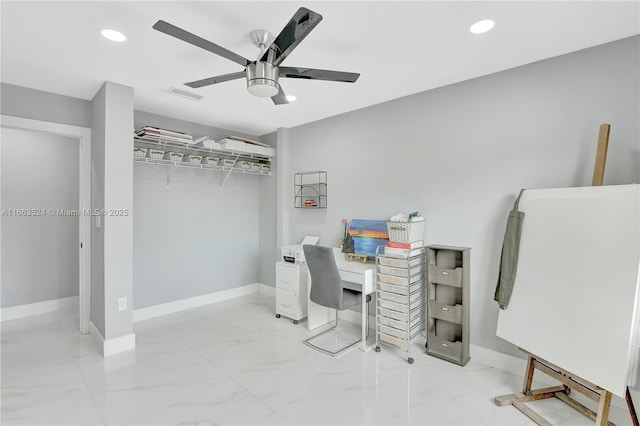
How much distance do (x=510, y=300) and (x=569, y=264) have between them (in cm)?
48

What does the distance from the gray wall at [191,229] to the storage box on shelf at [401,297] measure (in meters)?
2.41

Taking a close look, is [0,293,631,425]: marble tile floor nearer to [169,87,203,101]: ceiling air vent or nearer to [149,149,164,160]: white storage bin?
[149,149,164,160]: white storage bin

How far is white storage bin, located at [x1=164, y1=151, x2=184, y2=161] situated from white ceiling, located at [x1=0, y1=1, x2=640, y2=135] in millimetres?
735

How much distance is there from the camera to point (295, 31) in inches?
56.2

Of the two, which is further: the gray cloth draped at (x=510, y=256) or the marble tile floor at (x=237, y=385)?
the gray cloth draped at (x=510, y=256)

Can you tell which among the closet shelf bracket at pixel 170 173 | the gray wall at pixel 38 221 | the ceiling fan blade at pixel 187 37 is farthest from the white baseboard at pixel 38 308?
the ceiling fan blade at pixel 187 37

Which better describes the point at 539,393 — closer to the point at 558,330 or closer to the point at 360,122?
the point at 558,330

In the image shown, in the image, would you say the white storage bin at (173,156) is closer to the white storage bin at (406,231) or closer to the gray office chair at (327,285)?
the gray office chair at (327,285)

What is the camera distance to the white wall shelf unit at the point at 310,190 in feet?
12.6

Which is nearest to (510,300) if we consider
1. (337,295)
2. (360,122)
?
(337,295)

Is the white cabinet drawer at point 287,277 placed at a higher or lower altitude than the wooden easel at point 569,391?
higher

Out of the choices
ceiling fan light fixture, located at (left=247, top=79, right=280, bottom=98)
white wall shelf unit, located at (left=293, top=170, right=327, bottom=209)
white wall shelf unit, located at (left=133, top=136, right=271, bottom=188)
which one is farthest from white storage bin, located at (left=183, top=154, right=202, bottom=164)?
ceiling fan light fixture, located at (left=247, top=79, right=280, bottom=98)

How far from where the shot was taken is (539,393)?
6.82 ft

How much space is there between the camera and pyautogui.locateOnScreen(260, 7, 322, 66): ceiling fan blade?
4.21 feet
